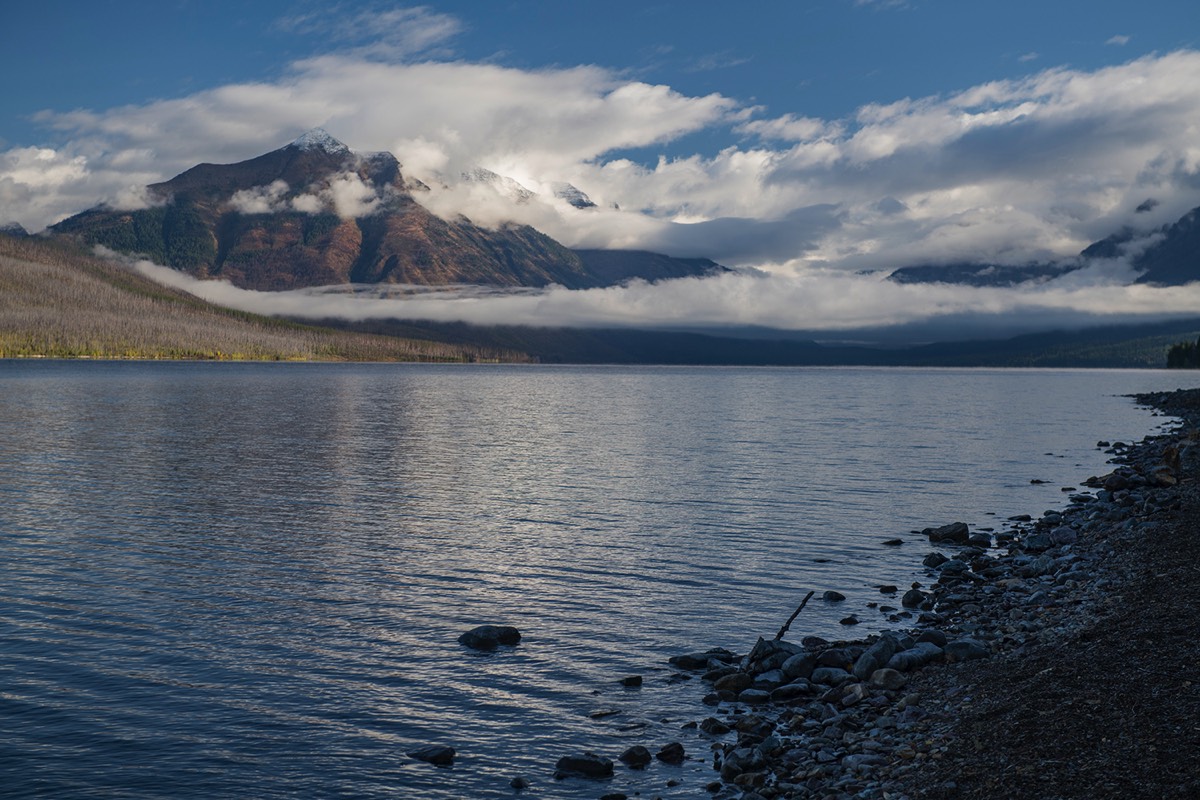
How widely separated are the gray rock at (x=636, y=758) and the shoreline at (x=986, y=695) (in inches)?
49.7

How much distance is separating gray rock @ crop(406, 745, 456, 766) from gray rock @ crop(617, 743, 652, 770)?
140 inches

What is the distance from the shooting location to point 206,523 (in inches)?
1663

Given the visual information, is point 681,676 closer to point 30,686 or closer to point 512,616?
point 512,616

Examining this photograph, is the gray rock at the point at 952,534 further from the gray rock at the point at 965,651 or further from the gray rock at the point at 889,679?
the gray rock at the point at 889,679

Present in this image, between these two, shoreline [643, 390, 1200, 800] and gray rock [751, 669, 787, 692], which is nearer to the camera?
shoreline [643, 390, 1200, 800]

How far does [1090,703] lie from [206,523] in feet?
127

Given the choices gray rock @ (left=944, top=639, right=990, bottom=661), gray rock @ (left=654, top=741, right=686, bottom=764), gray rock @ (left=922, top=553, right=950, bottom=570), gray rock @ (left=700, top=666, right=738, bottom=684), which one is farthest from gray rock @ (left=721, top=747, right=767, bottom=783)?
gray rock @ (left=922, top=553, right=950, bottom=570)

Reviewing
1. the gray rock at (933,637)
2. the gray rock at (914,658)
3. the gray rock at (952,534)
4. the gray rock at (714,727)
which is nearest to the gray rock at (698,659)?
the gray rock at (714,727)

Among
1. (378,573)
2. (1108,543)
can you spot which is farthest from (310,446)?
(1108,543)

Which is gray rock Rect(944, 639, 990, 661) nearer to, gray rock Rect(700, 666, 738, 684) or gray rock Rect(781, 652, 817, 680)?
gray rock Rect(781, 652, 817, 680)

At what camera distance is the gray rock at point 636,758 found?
1775 centimetres

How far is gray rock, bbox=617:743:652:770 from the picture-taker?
58.2ft

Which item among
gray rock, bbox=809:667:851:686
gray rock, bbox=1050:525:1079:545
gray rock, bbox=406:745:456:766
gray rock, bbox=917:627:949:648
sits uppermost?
gray rock, bbox=1050:525:1079:545

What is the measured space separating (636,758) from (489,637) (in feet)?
26.7
